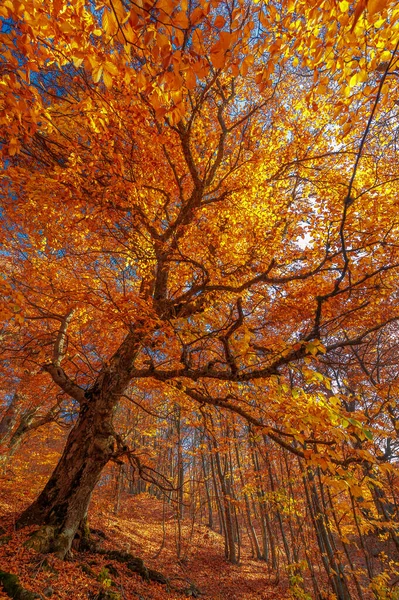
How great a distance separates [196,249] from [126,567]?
7118 millimetres

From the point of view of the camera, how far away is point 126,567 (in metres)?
5.79

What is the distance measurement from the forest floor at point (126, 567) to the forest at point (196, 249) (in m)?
0.05

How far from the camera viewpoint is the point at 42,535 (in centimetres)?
456

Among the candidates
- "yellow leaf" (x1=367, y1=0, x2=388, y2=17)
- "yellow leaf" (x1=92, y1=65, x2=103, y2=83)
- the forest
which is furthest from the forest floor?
"yellow leaf" (x1=367, y1=0, x2=388, y2=17)

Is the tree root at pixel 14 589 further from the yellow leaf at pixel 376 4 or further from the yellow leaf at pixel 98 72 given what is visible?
the yellow leaf at pixel 376 4

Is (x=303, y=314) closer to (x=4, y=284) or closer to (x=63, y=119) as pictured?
(x=4, y=284)

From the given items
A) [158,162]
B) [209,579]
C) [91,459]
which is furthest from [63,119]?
[209,579]

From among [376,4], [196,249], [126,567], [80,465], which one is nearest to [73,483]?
[80,465]

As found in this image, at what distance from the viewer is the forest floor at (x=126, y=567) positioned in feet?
13.4

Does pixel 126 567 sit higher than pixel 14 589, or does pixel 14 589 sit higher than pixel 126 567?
pixel 14 589

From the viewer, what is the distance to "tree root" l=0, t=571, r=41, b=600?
3.32 metres

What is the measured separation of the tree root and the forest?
0.08 ft

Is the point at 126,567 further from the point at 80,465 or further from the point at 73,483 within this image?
the point at 80,465

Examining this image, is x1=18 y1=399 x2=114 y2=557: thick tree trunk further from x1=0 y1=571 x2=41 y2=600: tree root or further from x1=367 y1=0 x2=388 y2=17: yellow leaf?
x1=367 y1=0 x2=388 y2=17: yellow leaf
